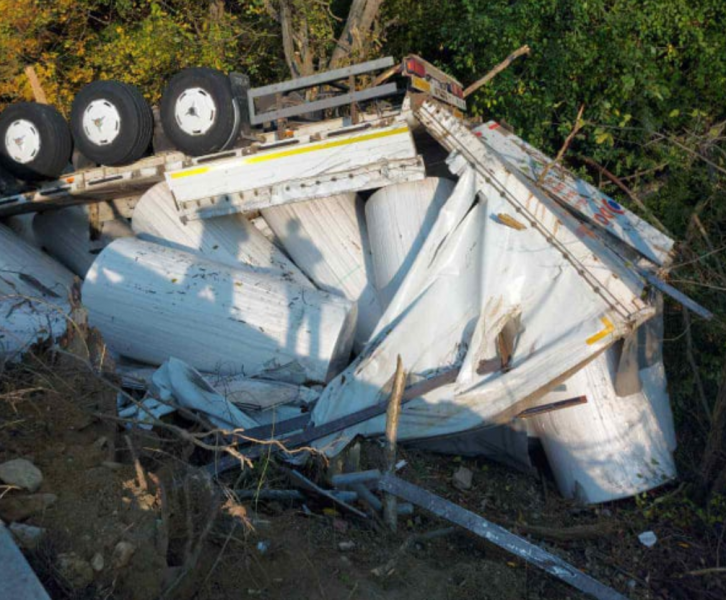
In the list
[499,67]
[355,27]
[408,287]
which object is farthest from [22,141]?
[499,67]

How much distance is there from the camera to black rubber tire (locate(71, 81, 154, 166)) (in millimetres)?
6943

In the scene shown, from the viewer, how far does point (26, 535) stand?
9.99 feet

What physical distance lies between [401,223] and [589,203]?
4.40 feet

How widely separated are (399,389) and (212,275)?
2396 mm

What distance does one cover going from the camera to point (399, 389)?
14.2ft

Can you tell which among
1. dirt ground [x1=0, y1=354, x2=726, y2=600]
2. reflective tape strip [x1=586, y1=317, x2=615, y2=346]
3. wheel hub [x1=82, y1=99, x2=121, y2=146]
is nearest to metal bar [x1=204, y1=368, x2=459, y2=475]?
dirt ground [x1=0, y1=354, x2=726, y2=600]

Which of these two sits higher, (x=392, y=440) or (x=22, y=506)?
(x=22, y=506)

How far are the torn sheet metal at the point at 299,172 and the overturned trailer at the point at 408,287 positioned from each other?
11 mm

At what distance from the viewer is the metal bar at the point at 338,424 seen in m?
4.73

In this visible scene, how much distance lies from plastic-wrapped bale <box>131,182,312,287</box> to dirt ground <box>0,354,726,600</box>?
2138mm

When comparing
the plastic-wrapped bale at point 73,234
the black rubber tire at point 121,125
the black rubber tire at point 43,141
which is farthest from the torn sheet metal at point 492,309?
the black rubber tire at point 43,141

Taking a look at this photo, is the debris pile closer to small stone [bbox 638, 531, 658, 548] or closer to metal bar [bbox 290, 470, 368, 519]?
metal bar [bbox 290, 470, 368, 519]

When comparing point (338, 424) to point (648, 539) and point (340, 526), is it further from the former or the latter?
point (648, 539)

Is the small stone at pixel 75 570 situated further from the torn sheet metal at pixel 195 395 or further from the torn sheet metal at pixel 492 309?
the torn sheet metal at pixel 195 395
